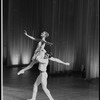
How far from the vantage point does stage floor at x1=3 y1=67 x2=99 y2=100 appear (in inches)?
255

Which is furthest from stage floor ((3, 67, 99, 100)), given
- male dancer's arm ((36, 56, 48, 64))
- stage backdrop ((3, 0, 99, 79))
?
male dancer's arm ((36, 56, 48, 64))

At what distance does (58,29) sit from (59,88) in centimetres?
294

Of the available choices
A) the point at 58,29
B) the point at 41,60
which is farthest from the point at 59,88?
the point at 58,29

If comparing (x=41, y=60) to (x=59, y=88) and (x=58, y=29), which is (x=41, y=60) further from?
(x=58, y=29)

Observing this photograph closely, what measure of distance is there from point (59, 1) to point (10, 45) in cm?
383

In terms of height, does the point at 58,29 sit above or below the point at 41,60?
above

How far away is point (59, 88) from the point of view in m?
7.59

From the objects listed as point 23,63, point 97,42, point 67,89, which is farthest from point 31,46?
point 67,89

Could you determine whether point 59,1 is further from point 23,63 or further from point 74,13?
point 23,63

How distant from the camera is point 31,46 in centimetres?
1310

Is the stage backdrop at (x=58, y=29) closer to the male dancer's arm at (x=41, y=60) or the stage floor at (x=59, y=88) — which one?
the stage floor at (x=59, y=88)

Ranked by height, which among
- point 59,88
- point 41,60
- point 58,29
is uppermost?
point 58,29

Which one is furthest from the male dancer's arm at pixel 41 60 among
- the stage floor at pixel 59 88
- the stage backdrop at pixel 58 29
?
the stage backdrop at pixel 58 29

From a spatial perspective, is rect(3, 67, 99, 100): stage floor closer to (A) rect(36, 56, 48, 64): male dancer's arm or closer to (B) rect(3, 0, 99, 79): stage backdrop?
(B) rect(3, 0, 99, 79): stage backdrop
